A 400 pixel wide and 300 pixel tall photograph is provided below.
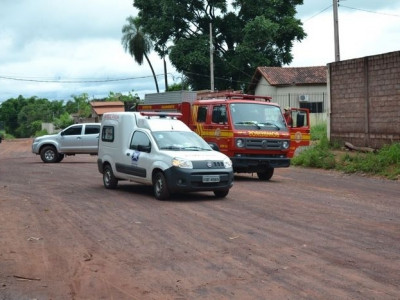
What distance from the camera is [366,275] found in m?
6.78

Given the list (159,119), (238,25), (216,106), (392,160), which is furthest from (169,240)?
(238,25)

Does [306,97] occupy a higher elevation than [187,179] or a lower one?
higher

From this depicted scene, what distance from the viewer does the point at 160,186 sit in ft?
43.5

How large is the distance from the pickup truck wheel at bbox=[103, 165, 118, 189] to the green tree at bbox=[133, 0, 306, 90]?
32.0 meters

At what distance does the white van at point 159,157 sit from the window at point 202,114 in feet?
11.8

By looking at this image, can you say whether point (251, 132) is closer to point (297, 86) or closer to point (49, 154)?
point (49, 154)

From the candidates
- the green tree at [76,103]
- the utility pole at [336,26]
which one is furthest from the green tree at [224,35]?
the green tree at [76,103]

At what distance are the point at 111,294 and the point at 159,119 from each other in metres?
8.99

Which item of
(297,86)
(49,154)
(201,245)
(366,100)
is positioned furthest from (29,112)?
(201,245)

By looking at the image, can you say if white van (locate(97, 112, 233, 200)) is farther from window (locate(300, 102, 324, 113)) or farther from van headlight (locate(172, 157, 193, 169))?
window (locate(300, 102, 324, 113))

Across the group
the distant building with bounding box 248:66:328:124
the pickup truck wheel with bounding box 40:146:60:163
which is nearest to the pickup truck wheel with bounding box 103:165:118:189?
the pickup truck wheel with bounding box 40:146:60:163

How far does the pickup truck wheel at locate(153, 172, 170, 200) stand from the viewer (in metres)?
13.1

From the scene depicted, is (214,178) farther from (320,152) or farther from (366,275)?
(320,152)

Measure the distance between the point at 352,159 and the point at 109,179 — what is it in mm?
9799
